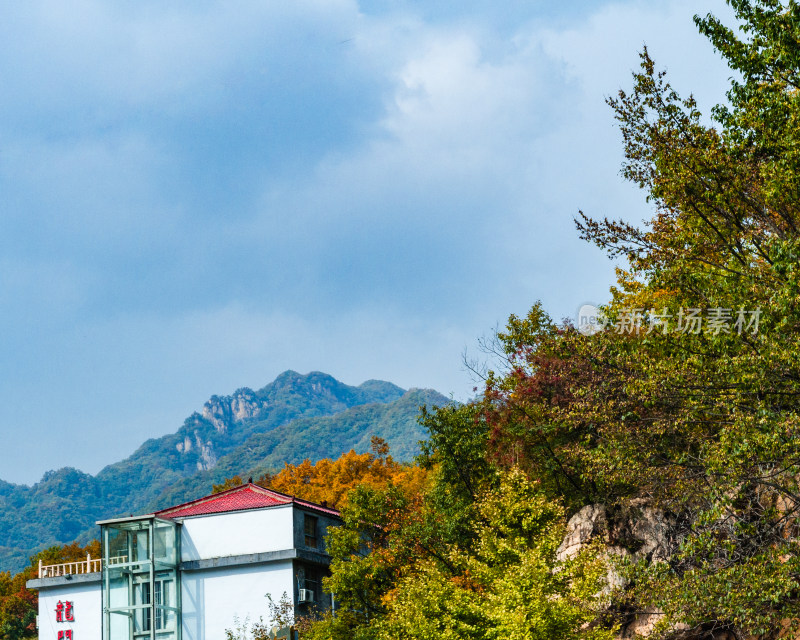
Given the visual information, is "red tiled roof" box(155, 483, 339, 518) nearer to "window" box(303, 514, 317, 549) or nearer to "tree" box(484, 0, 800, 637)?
"window" box(303, 514, 317, 549)

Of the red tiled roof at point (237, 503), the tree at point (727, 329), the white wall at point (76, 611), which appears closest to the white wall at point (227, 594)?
the red tiled roof at point (237, 503)

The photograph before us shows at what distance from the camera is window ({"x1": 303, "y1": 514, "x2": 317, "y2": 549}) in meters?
42.6

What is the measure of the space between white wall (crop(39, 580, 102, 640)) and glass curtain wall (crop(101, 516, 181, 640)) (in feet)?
8.91

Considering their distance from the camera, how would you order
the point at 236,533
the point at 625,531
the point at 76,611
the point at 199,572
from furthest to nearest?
the point at 76,611
the point at 236,533
the point at 199,572
the point at 625,531

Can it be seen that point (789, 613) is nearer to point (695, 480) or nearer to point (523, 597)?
point (695, 480)

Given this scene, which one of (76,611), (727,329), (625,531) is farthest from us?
(76,611)

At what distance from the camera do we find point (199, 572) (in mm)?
41844

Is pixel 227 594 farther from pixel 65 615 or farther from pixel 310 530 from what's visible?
pixel 65 615

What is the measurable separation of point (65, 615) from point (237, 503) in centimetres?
1010

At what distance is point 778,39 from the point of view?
1719 cm

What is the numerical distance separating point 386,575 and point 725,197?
22.2 metres

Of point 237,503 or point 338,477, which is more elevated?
point 338,477

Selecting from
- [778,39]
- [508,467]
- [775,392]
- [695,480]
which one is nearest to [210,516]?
[508,467]

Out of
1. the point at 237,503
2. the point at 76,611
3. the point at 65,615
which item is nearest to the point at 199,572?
the point at 237,503
